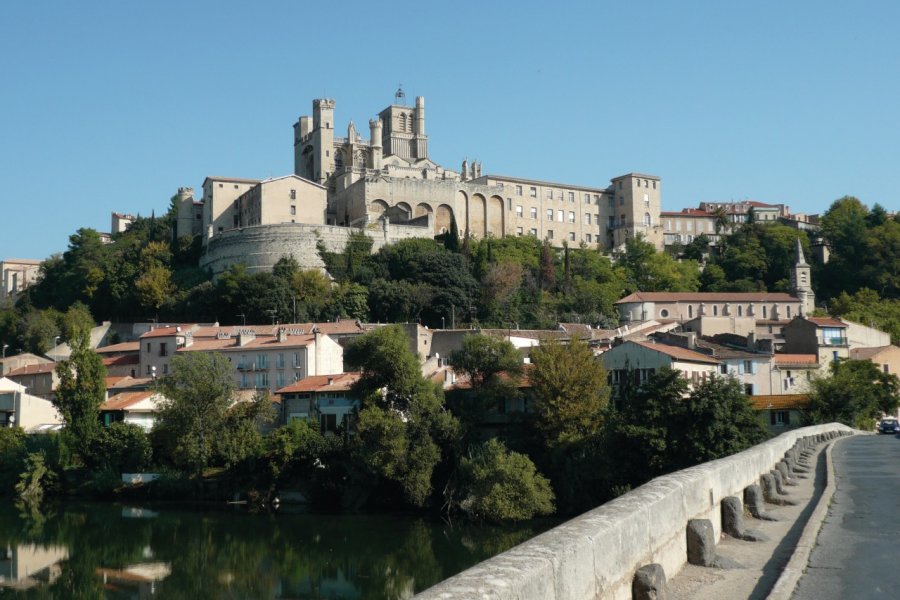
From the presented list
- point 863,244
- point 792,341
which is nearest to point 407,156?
point 863,244

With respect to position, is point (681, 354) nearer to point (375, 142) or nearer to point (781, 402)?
point (781, 402)

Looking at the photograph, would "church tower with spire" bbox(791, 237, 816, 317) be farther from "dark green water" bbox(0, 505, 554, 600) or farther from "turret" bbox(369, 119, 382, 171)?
"dark green water" bbox(0, 505, 554, 600)

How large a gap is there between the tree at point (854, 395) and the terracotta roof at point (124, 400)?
35987 millimetres

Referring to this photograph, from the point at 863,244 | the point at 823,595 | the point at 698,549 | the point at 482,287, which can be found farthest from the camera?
the point at 863,244

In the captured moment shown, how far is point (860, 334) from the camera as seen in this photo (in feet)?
231

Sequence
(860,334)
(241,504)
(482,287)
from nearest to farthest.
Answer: (241,504) → (860,334) → (482,287)

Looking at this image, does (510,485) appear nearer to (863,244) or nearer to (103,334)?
(103,334)

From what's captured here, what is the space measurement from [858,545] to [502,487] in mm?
29294

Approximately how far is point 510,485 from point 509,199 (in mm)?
66402

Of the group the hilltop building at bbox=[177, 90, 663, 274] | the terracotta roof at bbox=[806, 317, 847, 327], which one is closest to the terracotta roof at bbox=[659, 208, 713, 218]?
the hilltop building at bbox=[177, 90, 663, 274]

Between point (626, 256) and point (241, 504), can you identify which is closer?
point (241, 504)

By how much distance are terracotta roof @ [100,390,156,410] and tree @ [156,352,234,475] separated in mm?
7205

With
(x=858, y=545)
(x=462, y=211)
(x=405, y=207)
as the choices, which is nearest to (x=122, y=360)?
(x=405, y=207)

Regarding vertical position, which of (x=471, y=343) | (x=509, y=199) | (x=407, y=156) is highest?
(x=407, y=156)
